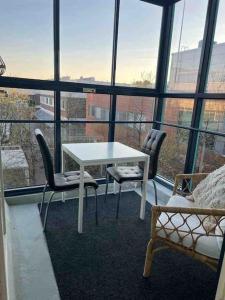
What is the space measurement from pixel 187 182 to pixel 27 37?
2553 millimetres

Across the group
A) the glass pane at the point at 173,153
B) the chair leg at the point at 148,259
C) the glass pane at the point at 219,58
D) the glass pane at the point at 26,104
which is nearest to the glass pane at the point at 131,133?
the glass pane at the point at 173,153

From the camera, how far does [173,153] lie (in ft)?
10.6

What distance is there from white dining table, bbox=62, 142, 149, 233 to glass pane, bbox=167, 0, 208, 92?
1186 mm

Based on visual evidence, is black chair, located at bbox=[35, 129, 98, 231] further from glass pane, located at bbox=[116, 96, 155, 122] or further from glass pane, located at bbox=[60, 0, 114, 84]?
glass pane, located at bbox=[116, 96, 155, 122]

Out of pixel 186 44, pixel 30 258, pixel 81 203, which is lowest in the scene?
pixel 30 258

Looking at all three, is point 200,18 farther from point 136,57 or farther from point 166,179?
point 166,179

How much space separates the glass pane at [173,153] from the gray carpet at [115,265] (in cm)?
94

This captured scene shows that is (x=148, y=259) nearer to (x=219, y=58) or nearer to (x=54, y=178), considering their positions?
(x=54, y=178)

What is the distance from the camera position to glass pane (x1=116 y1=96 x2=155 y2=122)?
10.8 ft

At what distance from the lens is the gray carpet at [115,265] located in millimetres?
1641

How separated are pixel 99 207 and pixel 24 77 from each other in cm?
178

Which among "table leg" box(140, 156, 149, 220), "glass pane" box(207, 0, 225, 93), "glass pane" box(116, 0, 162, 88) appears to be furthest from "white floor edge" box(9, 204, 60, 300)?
"glass pane" box(207, 0, 225, 93)

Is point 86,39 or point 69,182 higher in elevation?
point 86,39

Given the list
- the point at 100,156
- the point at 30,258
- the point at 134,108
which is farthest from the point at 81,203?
the point at 134,108
